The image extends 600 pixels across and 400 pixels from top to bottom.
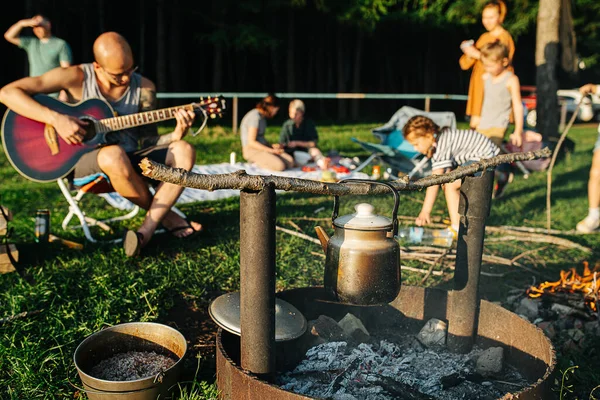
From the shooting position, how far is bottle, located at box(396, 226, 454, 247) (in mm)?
5180

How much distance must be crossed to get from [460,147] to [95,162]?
322cm

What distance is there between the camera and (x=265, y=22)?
67.6 feet

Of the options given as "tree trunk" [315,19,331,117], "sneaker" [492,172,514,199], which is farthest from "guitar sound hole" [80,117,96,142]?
"tree trunk" [315,19,331,117]

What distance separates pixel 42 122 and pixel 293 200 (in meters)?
3.13

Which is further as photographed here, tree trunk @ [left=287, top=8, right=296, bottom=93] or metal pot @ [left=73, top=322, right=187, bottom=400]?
tree trunk @ [left=287, top=8, right=296, bottom=93]

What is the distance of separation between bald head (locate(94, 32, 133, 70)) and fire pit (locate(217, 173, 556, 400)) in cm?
242

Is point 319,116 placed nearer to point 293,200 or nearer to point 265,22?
point 265,22

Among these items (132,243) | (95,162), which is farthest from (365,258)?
(95,162)

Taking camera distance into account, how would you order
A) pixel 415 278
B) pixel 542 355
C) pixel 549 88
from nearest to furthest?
1. pixel 542 355
2. pixel 415 278
3. pixel 549 88

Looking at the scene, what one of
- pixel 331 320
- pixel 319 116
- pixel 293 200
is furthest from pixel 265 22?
pixel 331 320

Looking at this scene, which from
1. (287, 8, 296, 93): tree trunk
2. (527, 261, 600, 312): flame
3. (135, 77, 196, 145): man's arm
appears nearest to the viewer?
(527, 261, 600, 312): flame

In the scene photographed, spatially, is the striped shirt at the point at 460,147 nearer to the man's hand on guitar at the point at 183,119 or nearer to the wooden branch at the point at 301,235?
the wooden branch at the point at 301,235

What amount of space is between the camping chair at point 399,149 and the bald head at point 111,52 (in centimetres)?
398

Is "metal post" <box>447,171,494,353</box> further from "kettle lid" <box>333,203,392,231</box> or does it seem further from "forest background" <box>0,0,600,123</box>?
"forest background" <box>0,0,600,123</box>
